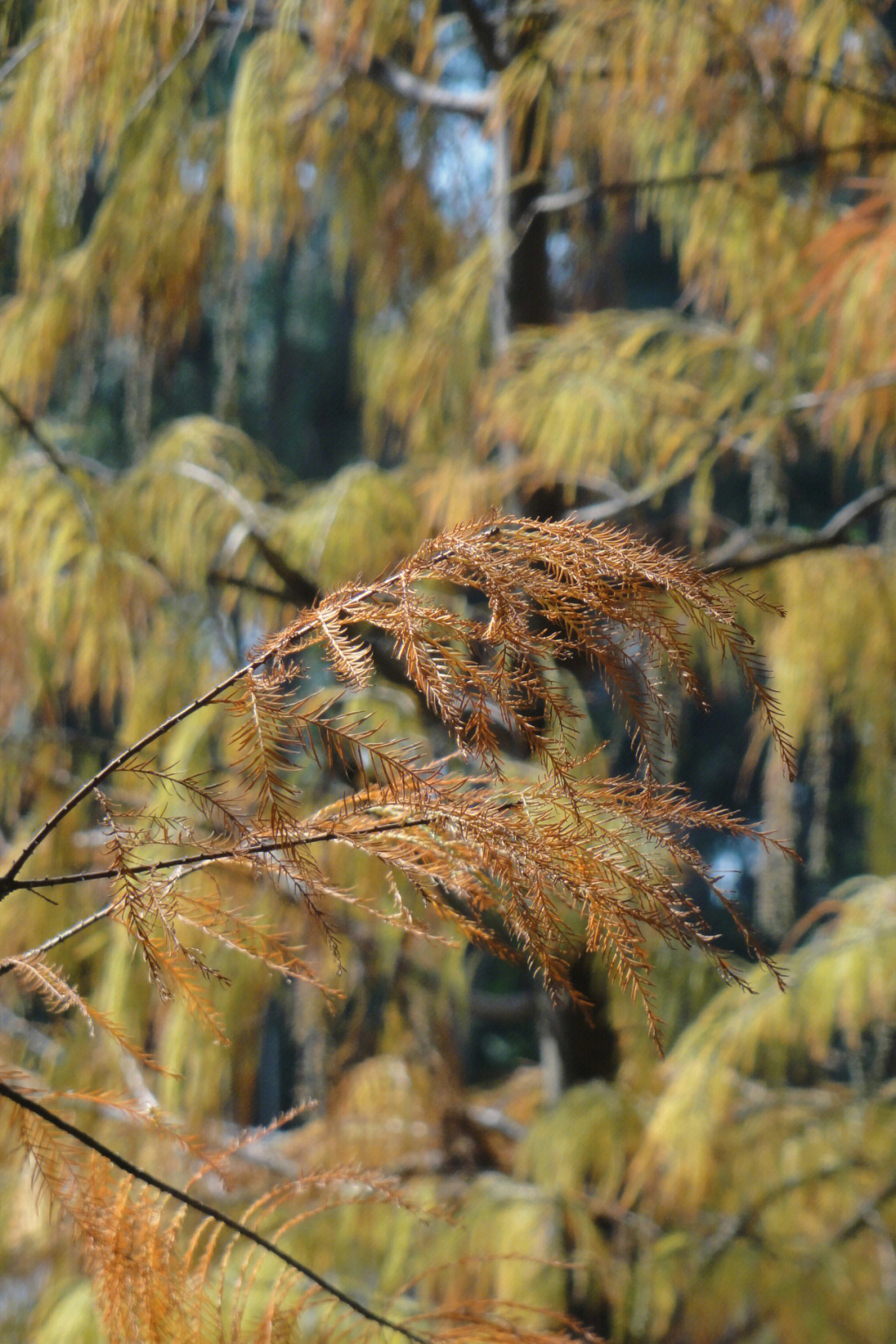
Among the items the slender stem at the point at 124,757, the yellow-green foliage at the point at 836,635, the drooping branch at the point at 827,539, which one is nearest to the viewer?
the slender stem at the point at 124,757

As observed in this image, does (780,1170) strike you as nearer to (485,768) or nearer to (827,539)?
(827,539)

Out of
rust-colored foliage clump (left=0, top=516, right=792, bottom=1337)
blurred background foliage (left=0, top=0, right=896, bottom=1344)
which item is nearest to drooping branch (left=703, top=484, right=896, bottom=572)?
blurred background foliage (left=0, top=0, right=896, bottom=1344)

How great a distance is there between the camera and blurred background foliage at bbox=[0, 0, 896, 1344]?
989 mm

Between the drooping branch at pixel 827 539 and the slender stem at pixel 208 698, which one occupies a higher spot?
the slender stem at pixel 208 698

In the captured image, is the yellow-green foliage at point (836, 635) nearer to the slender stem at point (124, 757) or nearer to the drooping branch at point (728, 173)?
the drooping branch at point (728, 173)

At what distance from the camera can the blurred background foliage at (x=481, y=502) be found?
989mm

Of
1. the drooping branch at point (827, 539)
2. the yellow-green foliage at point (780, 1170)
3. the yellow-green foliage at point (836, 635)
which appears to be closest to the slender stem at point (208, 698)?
the drooping branch at point (827, 539)

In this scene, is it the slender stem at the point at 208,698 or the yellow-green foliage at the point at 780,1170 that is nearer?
the slender stem at the point at 208,698

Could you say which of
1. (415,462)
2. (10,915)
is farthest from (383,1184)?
(415,462)

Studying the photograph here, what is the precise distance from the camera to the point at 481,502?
1162 millimetres

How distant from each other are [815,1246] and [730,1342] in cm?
16

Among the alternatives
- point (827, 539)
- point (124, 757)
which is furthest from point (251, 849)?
point (827, 539)

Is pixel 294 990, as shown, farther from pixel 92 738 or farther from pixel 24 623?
pixel 24 623

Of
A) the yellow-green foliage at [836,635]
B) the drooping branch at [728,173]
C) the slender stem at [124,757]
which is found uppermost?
the drooping branch at [728,173]
